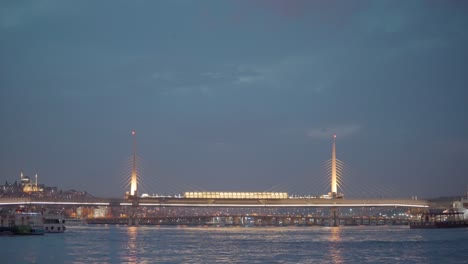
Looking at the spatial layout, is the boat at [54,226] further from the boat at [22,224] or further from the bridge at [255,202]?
the bridge at [255,202]

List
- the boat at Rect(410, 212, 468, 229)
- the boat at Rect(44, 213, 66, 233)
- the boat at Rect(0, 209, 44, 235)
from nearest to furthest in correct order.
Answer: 1. the boat at Rect(0, 209, 44, 235)
2. the boat at Rect(44, 213, 66, 233)
3. the boat at Rect(410, 212, 468, 229)

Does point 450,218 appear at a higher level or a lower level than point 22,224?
higher

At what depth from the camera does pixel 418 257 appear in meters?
54.1

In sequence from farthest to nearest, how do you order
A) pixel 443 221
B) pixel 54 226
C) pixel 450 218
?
pixel 450 218 → pixel 443 221 → pixel 54 226

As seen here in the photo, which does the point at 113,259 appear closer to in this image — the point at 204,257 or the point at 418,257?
the point at 204,257

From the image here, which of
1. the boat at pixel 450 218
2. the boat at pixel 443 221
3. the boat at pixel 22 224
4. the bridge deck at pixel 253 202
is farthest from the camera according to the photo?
the bridge deck at pixel 253 202

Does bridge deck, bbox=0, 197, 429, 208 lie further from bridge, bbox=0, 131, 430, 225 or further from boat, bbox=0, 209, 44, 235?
boat, bbox=0, 209, 44, 235

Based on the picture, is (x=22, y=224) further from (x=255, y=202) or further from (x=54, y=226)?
(x=255, y=202)

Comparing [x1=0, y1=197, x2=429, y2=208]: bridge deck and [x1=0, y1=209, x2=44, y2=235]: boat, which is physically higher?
[x1=0, y1=197, x2=429, y2=208]: bridge deck

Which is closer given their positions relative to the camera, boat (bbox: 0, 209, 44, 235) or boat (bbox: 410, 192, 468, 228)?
boat (bbox: 0, 209, 44, 235)

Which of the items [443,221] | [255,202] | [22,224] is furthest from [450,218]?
[22,224]

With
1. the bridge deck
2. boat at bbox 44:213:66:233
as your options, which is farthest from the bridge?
boat at bbox 44:213:66:233

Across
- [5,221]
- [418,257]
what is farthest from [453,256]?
[5,221]

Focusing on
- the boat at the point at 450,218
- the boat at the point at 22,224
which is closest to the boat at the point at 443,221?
the boat at the point at 450,218
